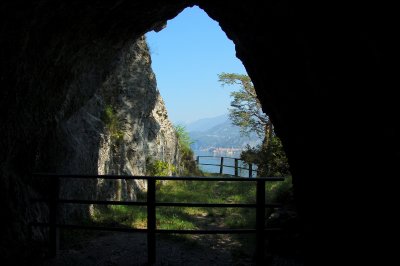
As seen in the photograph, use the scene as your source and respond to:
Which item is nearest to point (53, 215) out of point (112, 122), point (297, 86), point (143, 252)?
point (143, 252)

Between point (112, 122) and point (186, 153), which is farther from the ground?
point (112, 122)

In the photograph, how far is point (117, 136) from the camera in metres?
12.3

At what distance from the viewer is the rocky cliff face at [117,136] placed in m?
8.39

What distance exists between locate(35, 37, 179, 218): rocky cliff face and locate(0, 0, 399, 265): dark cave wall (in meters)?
1.26

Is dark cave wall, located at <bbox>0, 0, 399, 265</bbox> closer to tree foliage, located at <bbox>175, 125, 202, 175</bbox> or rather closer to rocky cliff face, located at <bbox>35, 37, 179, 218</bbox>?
rocky cliff face, located at <bbox>35, 37, 179, 218</bbox>

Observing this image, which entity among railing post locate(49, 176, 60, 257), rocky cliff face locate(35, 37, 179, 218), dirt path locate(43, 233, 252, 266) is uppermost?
rocky cliff face locate(35, 37, 179, 218)

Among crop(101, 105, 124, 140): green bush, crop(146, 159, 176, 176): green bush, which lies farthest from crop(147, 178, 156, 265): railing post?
crop(146, 159, 176, 176): green bush

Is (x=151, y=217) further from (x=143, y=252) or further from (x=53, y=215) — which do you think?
(x=53, y=215)

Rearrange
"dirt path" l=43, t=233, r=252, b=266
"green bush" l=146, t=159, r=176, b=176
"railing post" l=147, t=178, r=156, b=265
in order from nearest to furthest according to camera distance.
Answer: "railing post" l=147, t=178, r=156, b=265, "dirt path" l=43, t=233, r=252, b=266, "green bush" l=146, t=159, r=176, b=176

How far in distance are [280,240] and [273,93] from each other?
112 inches

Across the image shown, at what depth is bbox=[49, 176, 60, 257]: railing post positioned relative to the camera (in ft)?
20.6

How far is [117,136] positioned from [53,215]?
20.1 ft

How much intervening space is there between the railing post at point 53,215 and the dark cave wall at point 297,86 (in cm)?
44

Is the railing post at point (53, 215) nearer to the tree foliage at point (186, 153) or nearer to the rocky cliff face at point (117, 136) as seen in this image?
the rocky cliff face at point (117, 136)
